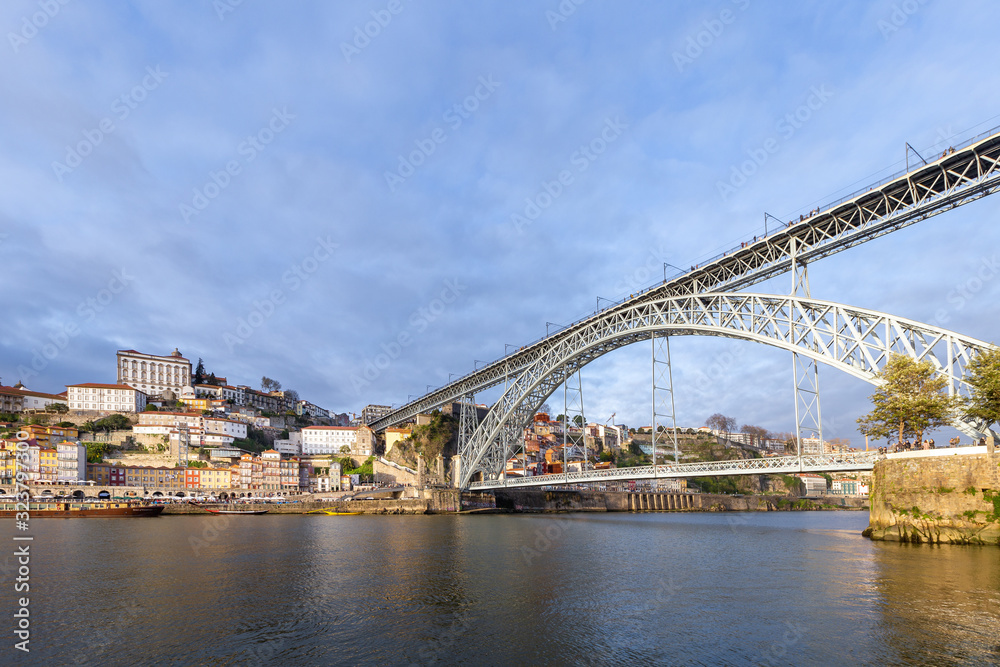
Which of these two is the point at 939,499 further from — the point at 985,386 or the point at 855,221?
the point at 855,221

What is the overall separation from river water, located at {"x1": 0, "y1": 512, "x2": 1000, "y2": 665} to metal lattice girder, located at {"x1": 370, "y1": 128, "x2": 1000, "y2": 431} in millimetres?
13260

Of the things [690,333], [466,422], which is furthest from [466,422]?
[690,333]

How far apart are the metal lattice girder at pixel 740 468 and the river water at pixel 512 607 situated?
12.3 feet

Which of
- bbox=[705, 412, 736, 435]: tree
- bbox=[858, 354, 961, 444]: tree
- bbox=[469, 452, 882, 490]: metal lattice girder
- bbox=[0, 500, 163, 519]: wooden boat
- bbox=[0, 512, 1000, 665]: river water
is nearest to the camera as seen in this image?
bbox=[0, 512, 1000, 665]: river water

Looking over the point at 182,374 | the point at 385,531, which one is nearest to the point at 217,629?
the point at 385,531

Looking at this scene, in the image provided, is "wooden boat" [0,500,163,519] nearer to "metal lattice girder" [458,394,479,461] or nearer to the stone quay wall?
"metal lattice girder" [458,394,479,461]

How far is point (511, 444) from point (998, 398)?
124ft

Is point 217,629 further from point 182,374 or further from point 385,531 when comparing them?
point 182,374

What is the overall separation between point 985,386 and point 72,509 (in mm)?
68615

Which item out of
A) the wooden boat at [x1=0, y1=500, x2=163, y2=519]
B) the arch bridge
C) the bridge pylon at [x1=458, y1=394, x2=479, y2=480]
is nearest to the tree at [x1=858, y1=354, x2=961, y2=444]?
the arch bridge

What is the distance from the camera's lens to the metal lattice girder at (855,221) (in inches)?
899

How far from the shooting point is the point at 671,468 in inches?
1540

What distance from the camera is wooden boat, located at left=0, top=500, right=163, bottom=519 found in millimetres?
52844

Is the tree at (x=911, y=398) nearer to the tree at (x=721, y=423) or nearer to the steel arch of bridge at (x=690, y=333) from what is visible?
the steel arch of bridge at (x=690, y=333)
